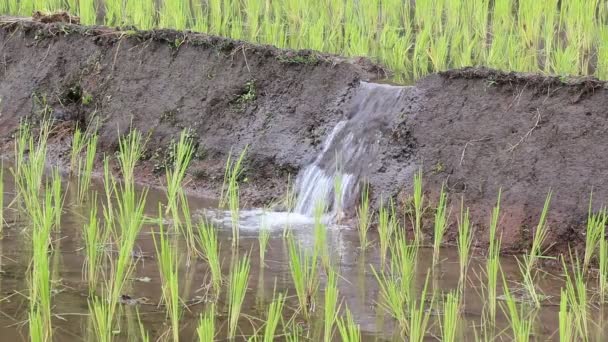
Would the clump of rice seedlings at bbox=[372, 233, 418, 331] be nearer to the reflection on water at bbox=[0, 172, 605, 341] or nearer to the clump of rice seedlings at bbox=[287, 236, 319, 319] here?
the reflection on water at bbox=[0, 172, 605, 341]

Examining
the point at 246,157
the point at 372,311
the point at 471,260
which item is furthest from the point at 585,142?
the point at 246,157

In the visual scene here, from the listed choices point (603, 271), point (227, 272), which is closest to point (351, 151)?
point (227, 272)

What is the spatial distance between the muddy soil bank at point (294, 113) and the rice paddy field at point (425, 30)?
1.14ft

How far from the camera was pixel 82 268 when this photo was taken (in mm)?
3963

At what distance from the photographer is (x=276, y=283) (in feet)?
12.9

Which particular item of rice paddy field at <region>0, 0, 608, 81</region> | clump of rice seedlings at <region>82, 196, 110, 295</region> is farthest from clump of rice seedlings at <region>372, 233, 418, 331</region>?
rice paddy field at <region>0, 0, 608, 81</region>

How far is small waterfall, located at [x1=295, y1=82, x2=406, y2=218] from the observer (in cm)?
545

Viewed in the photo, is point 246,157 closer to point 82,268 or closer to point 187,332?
point 82,268

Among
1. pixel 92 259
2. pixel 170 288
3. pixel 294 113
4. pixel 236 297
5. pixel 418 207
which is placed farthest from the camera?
pixel 294 113

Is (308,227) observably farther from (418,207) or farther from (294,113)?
(294,113)

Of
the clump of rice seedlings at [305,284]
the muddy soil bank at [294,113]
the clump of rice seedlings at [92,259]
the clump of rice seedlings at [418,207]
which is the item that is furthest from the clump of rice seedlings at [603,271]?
the clump of rice seedlings at [92,259]

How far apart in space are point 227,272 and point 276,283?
0.91 feet

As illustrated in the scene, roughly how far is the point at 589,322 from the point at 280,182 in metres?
2.65

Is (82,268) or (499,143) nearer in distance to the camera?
(82,268)
